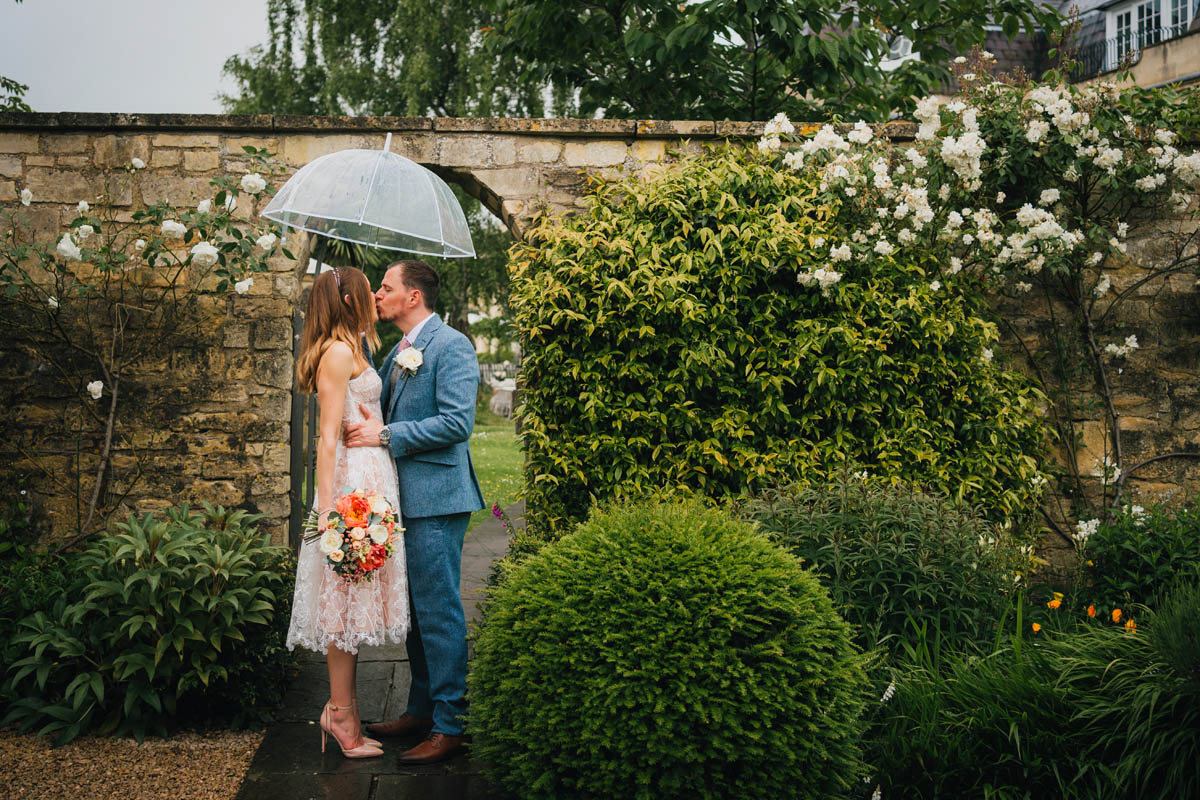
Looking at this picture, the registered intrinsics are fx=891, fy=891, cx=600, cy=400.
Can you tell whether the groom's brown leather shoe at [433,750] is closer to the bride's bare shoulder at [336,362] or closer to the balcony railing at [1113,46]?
the bride's bare shoulder at [336,362]

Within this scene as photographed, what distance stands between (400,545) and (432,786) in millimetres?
890

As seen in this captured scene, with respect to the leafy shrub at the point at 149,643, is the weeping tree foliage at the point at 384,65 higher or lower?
higher

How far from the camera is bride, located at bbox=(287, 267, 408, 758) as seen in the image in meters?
3.38

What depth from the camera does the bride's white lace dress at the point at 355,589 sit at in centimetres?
338

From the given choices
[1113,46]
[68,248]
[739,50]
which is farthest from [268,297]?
[1113,46]

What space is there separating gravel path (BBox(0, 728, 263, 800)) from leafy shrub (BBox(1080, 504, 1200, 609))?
3969mm

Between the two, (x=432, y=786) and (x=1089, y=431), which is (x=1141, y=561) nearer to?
(x=1089, y=431)

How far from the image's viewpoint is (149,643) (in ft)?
12.1

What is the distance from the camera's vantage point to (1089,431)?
534 centimetres

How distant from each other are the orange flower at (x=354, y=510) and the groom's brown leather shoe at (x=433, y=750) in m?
0.90

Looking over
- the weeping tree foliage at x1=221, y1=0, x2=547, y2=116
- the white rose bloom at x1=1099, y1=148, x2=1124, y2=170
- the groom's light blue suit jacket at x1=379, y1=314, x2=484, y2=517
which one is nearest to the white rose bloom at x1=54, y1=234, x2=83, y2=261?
the groom's light blue suit jacket at x1=379, y1=314, x2=484, y2=517

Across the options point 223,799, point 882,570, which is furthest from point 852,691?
point 223,799

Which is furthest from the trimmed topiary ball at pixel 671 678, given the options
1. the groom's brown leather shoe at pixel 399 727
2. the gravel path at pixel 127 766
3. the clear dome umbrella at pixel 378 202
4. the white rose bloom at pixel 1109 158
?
the white rose bloom at pixel 1109 158

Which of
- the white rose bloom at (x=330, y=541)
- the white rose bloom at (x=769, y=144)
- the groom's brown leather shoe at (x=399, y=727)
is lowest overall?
the groom's brown leather shoe at (x=399, y=727)
